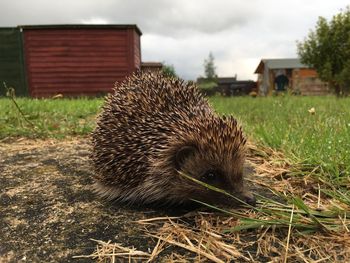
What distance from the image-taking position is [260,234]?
2156 mm

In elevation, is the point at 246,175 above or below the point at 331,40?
below

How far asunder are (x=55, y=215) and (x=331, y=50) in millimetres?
29308

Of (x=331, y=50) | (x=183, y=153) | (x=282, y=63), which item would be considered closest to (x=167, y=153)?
(x=183, y=153)

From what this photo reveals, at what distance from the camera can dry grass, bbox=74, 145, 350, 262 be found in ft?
6.40

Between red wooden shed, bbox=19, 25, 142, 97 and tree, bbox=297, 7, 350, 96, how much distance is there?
13928mm

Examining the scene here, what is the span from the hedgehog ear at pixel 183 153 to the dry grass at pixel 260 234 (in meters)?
0.39

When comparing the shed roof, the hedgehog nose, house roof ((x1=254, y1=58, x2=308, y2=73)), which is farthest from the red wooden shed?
house roof ((x1=254, y1=58, x2=308, y2=73))

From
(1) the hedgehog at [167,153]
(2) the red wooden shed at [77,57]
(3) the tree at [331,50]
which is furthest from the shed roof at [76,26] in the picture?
(1) the hedgehog at [167,153]

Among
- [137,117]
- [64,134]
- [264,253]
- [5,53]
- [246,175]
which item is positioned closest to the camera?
[264,253]

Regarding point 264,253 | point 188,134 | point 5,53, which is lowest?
point 264,253

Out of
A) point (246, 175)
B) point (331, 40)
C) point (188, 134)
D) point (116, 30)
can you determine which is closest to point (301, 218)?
point (188, 134)

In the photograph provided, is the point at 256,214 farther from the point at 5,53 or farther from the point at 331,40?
the point at 331,40

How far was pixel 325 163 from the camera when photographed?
3102 mm

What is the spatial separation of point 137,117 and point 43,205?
92cm
